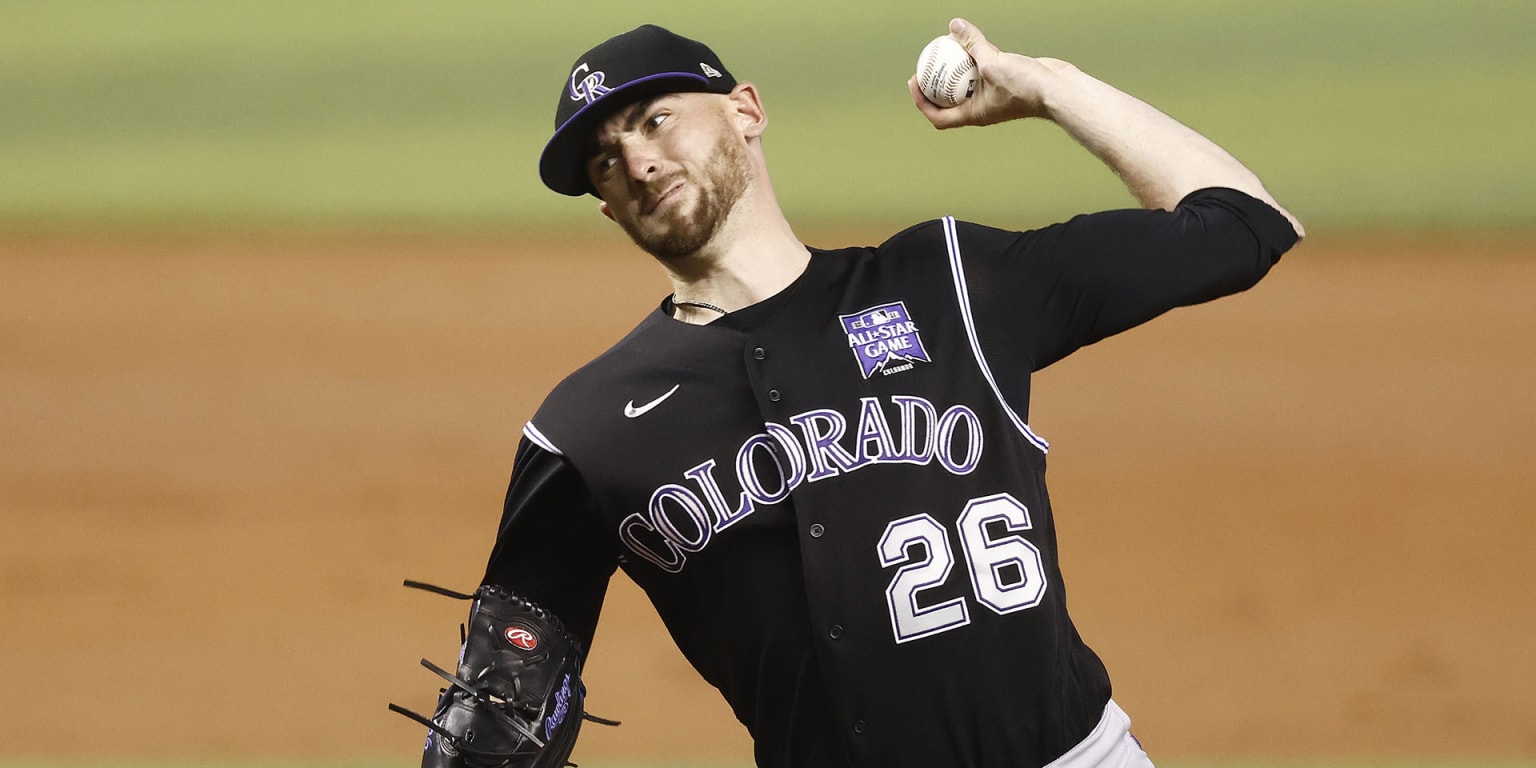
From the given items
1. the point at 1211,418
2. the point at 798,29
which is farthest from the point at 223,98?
the point at 1211,418

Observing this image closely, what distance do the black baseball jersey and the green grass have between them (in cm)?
507

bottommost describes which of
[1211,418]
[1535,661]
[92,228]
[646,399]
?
[1535,661]

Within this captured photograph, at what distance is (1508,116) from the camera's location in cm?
716

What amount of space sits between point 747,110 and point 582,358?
413 cm

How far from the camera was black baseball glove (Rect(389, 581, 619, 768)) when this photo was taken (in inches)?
82.6

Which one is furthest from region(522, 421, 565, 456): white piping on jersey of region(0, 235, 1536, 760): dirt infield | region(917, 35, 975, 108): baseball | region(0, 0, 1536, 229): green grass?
region(0, 0, 1536, 229): green grass

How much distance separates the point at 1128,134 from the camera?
2.17m

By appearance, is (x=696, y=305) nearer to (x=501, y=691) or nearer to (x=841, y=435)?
(x=841, y=435)

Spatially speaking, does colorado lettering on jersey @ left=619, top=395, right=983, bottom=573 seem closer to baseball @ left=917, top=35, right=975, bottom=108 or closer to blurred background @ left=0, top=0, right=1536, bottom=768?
baseball @ left=917, top=35, right=975, bottom=108

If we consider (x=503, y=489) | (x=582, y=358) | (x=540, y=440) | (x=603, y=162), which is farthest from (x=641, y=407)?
(x=582, y=358)

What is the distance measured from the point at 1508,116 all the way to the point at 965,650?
20.5 feet

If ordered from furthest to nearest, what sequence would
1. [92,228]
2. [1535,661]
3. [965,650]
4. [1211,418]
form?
[92,228], [1211,418], [1535,661], [965,650]

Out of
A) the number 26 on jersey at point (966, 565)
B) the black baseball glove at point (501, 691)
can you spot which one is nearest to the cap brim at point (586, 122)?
the black baseball glove at point (501, 691)

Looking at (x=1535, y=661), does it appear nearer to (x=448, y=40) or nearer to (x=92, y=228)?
(x=448, y=40)
